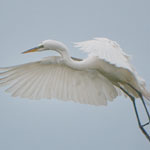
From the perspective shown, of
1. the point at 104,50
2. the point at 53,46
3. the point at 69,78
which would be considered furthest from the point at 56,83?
the point at 104,50

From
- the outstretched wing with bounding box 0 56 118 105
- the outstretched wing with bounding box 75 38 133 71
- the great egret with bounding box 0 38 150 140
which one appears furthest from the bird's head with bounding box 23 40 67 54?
the outstretched wing with bounding box 75 38 133 71

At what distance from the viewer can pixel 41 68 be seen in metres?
9.61

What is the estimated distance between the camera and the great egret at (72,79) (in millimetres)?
9008

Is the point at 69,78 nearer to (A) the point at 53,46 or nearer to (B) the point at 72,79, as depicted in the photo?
(B) the point at 72,79

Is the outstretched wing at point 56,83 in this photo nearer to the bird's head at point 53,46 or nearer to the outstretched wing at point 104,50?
the bird's head at point 53,46

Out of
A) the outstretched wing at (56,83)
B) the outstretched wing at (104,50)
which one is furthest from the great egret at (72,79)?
the outstretched wing at (104,50)

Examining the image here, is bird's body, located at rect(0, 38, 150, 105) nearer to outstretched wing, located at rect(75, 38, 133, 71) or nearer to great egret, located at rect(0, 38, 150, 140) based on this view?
great egret, located at rect(0, 38, 150, 140)

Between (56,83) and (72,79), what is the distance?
1.00ft

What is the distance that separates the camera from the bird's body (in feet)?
29.5

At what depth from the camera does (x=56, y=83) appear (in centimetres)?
990

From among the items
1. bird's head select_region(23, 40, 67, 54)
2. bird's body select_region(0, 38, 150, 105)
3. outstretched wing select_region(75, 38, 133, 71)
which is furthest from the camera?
bird's body select_region(0, 38, 150, 105)

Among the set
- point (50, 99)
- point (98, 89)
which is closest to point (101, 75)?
point (98, 89)

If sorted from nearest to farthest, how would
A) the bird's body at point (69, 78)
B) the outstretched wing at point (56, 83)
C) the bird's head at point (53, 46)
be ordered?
1. the bird's head at point (53, 46)
2. the bird's body at point (69, 78)
3. the outstretched wing at point (56, 83)

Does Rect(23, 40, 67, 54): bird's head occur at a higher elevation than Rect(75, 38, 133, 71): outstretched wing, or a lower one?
higher
